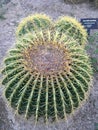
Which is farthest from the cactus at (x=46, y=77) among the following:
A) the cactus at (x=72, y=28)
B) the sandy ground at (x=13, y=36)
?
the cactus at (x=72, y=28)

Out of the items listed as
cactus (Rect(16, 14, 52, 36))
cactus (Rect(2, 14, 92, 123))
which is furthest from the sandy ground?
cactus (Rect(16, 14, 52, 36))

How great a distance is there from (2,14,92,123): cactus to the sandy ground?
0.94ft

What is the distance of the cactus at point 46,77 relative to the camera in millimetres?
3260

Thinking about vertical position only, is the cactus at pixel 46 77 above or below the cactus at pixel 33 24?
below

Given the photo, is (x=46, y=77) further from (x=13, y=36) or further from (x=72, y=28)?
(x=13, y=36)

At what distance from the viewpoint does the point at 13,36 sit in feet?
16.8

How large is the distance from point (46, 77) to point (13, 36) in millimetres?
2048

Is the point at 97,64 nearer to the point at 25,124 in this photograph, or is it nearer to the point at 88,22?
the point at 88,22

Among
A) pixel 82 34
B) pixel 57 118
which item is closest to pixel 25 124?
pixel 57 118

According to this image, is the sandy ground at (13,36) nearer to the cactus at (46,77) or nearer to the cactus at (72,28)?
the cactus at (46,77)

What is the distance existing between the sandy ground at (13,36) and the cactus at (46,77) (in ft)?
0.94

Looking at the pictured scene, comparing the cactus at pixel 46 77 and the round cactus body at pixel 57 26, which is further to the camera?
the round cactus body at pixel 57 26

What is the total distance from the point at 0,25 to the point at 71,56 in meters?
2.17

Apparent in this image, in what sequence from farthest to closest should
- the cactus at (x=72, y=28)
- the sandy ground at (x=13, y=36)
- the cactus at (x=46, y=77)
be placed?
the cactus at (x=72, y=28) → the sandy ground at (x=13, y=36) → the cactus at (x=46, y=77)
